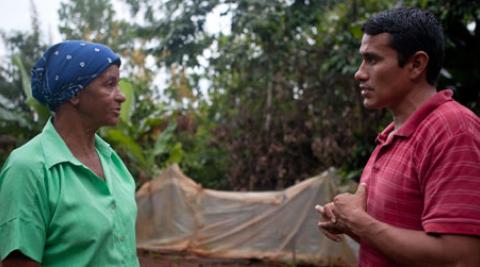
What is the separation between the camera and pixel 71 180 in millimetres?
1936

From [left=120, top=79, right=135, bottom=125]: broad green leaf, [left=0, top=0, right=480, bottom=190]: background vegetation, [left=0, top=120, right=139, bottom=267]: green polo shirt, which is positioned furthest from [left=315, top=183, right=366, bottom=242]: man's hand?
[left=120, top=79, right=135, bottom=125]: broad green leaf

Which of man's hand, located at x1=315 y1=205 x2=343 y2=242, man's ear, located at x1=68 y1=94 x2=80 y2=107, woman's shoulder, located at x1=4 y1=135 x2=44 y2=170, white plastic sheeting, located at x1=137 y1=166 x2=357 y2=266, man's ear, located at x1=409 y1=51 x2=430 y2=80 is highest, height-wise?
man's ear, located at x1=409 y1=51 x2=430 y2=80

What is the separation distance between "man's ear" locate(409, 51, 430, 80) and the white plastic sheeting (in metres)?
5.72

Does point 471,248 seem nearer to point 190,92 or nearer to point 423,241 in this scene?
point 423,241

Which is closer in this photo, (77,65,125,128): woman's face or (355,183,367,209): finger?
(355,183,367,209): finger

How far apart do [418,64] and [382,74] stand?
111 mm

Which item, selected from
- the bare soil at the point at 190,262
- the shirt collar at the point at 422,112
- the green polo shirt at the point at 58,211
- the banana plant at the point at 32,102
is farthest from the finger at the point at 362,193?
the banana plant at the point at 32,102

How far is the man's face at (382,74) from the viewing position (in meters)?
1.74

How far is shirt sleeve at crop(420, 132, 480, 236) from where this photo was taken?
146cm

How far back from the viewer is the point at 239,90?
416 inches

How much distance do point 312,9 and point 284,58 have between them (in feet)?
4.81

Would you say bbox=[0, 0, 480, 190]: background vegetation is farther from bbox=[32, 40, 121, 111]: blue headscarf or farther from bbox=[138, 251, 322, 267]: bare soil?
bbox=[32, 40, 121, 111]: blue headscarf

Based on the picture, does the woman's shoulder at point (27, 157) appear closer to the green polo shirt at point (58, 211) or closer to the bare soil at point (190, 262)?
the green polo shirt at point (58, 211)

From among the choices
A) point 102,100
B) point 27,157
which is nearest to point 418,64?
point 102,100
